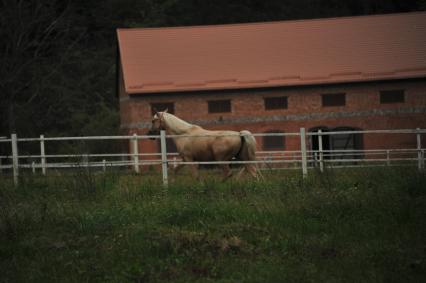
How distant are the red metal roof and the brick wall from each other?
60 cm

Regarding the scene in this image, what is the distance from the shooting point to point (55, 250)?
11344mm

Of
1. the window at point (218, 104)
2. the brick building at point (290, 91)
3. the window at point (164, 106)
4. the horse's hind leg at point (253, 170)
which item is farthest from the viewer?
the window at point (218, 104)

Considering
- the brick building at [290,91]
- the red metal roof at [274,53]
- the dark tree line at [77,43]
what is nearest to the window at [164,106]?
the brick building at [290,91]

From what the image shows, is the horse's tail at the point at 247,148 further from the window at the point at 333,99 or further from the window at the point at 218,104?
the window at the point at 333,99

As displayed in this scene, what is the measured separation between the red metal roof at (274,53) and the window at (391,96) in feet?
2.83

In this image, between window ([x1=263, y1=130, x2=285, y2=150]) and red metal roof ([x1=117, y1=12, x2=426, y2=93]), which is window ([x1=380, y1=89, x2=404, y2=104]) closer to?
red metal roof ([x1=117, y1=12, x2=426, y2=93])

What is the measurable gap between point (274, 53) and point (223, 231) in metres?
27.6

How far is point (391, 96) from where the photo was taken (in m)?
37.5

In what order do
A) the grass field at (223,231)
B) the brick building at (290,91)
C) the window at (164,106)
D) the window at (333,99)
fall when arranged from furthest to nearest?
1. the window at (333,99)
2. the window at (164,106)
3. the brick building at (290,91)
4. the grass field at (223,231)

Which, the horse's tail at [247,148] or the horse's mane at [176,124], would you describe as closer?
the horse's tail at [247,148]

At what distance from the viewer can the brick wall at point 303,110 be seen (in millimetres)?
37219

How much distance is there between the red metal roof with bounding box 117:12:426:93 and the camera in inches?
1460

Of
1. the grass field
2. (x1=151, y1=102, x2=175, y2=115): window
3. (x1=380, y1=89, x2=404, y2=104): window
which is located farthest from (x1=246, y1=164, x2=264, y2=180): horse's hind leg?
(x1=380, y1=89, x2=404, y2=104): window

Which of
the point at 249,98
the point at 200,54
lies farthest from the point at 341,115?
the point at 200,54
